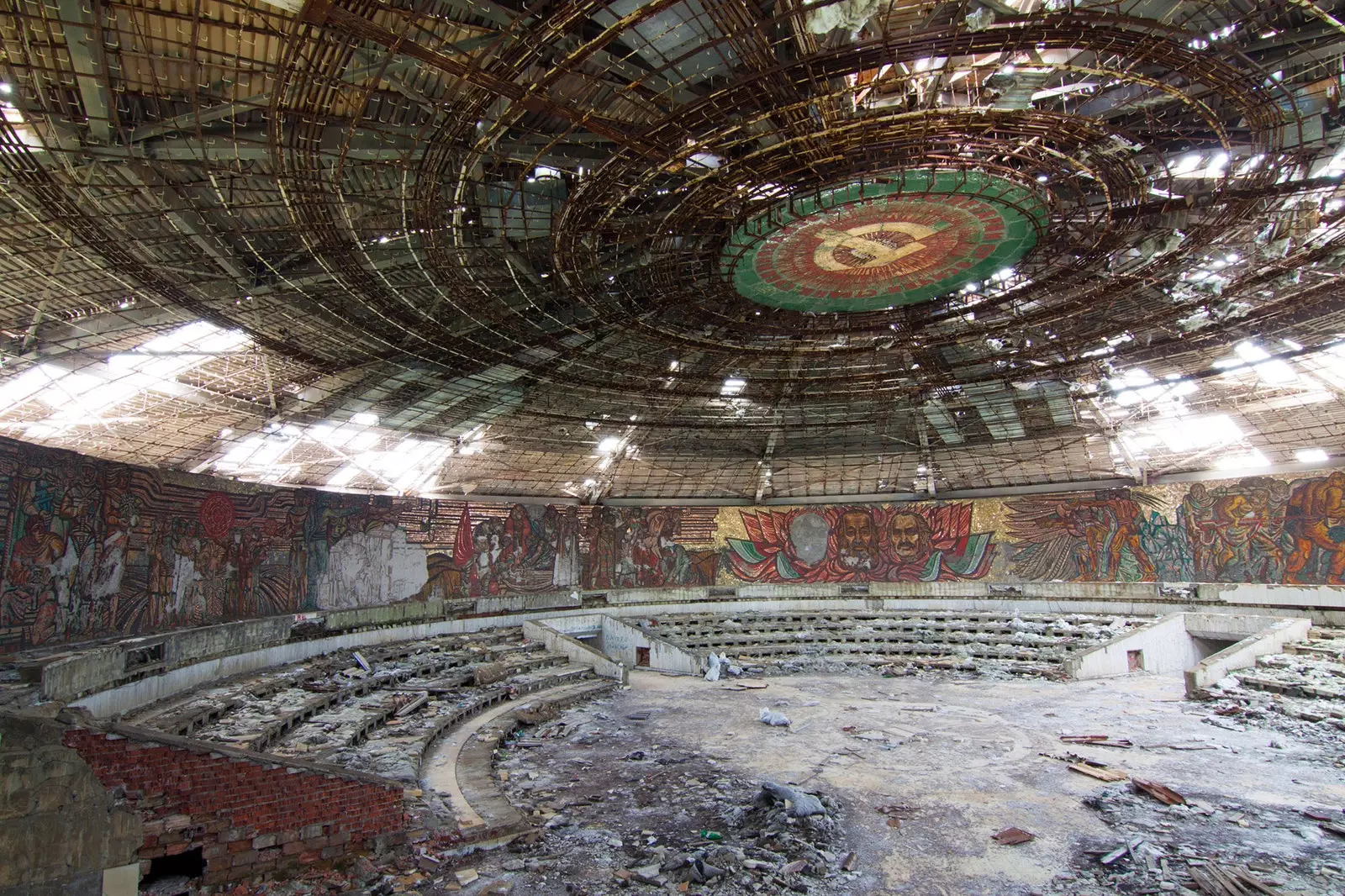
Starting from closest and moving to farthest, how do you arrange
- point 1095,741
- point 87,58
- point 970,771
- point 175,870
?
point 87,58, point 175,870, point 970,771, point 1095,741

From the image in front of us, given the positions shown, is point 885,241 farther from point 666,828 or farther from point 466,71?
point 666,828

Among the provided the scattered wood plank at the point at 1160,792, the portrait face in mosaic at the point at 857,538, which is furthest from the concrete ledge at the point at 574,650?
the scattered wood plank at the point at 1160,792

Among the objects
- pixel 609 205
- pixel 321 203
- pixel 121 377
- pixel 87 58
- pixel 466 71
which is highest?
pixel 609 205

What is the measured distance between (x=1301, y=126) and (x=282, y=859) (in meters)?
17.9

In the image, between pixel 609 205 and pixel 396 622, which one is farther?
pixel 396 622

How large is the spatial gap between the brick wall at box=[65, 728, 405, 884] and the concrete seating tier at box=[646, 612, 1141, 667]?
19.1 m

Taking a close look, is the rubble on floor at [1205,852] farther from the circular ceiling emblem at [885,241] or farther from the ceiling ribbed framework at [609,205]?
the circular ceiling emblem at [885,241]

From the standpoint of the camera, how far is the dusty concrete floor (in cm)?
1092

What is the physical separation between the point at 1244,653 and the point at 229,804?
2784 cm

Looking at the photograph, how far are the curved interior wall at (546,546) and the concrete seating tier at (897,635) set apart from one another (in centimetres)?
264

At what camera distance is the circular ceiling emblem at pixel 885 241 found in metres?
12.8

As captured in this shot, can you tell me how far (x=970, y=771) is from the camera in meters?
15.4

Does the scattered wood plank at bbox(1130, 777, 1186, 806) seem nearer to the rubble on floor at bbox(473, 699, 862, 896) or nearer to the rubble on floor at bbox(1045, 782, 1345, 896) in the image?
the rubble on floor at bbox(1045, 782, 1345, 896)

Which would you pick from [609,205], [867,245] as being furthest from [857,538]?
[609,205]
